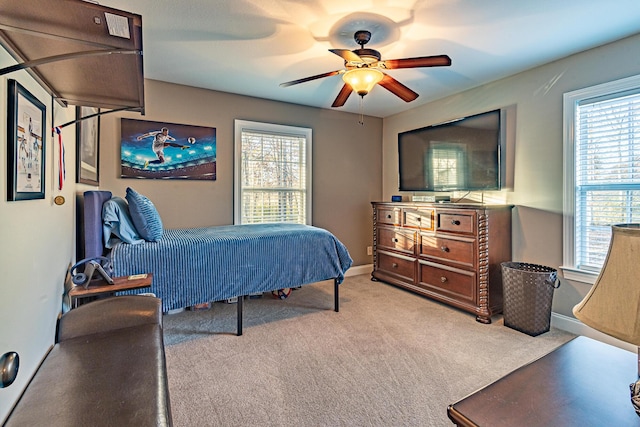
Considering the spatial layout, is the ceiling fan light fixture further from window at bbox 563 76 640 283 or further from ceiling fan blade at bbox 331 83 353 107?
window at bbox 563 76 640 283

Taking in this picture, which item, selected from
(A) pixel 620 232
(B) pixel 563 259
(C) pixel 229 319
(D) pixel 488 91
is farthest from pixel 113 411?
(D) pixel 488 91

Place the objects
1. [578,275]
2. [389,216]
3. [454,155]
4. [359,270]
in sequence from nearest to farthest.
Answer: [578,275]
[454,155]
[389,216]
[359,270]

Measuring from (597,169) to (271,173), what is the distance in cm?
336

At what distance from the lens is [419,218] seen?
3.63 meters

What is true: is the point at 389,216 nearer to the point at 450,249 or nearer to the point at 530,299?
the point at 450,249

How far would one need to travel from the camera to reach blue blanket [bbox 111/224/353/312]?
231cm

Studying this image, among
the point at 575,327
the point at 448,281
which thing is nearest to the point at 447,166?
the point at 448,281

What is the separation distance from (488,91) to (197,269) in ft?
11.6

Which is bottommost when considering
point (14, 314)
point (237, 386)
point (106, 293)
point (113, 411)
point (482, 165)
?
point (237, 386)

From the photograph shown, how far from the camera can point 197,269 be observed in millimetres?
2471

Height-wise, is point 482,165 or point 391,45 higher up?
point 391,45

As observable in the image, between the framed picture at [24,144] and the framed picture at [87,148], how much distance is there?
0.96 metres

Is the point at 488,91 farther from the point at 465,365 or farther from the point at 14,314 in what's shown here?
the point at 14,314

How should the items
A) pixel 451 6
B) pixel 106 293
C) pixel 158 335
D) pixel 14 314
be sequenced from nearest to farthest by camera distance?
pixel 14 314
pixel 158 335
pixel 106 293
pixel 451 6
